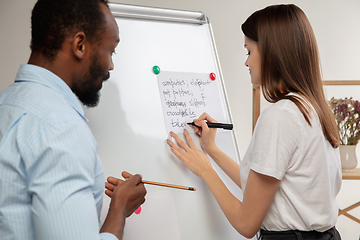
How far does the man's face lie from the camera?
644mm

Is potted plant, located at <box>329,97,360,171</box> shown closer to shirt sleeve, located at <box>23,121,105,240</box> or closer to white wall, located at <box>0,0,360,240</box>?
white wall, located at <box>0,0,360,240</box>

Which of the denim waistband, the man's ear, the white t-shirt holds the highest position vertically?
the man's ear

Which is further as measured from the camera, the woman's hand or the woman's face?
the woman's hand

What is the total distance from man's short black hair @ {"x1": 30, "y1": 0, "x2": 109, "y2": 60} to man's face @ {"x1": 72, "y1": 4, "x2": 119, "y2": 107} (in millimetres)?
35

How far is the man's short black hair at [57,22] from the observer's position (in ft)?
1.95

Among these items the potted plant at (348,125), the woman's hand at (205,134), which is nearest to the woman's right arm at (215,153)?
the woman's hand at (205,134)

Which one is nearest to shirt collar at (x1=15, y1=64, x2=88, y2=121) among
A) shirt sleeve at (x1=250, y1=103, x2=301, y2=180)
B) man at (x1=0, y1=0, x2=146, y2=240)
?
man at (x1=0, y1=0, x2=146, y2=240)

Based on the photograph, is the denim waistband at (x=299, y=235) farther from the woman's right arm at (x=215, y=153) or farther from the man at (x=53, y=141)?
the man at (x=53, y=141)

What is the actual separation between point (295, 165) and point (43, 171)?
58 cm

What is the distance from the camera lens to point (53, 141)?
1.54ft

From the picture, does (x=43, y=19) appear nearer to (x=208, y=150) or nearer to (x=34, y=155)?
(x=34, y=155)

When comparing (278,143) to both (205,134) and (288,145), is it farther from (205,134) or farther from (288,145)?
(205,134)

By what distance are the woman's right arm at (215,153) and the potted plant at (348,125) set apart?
3.07 ft

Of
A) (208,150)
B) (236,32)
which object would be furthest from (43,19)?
(236,32)
